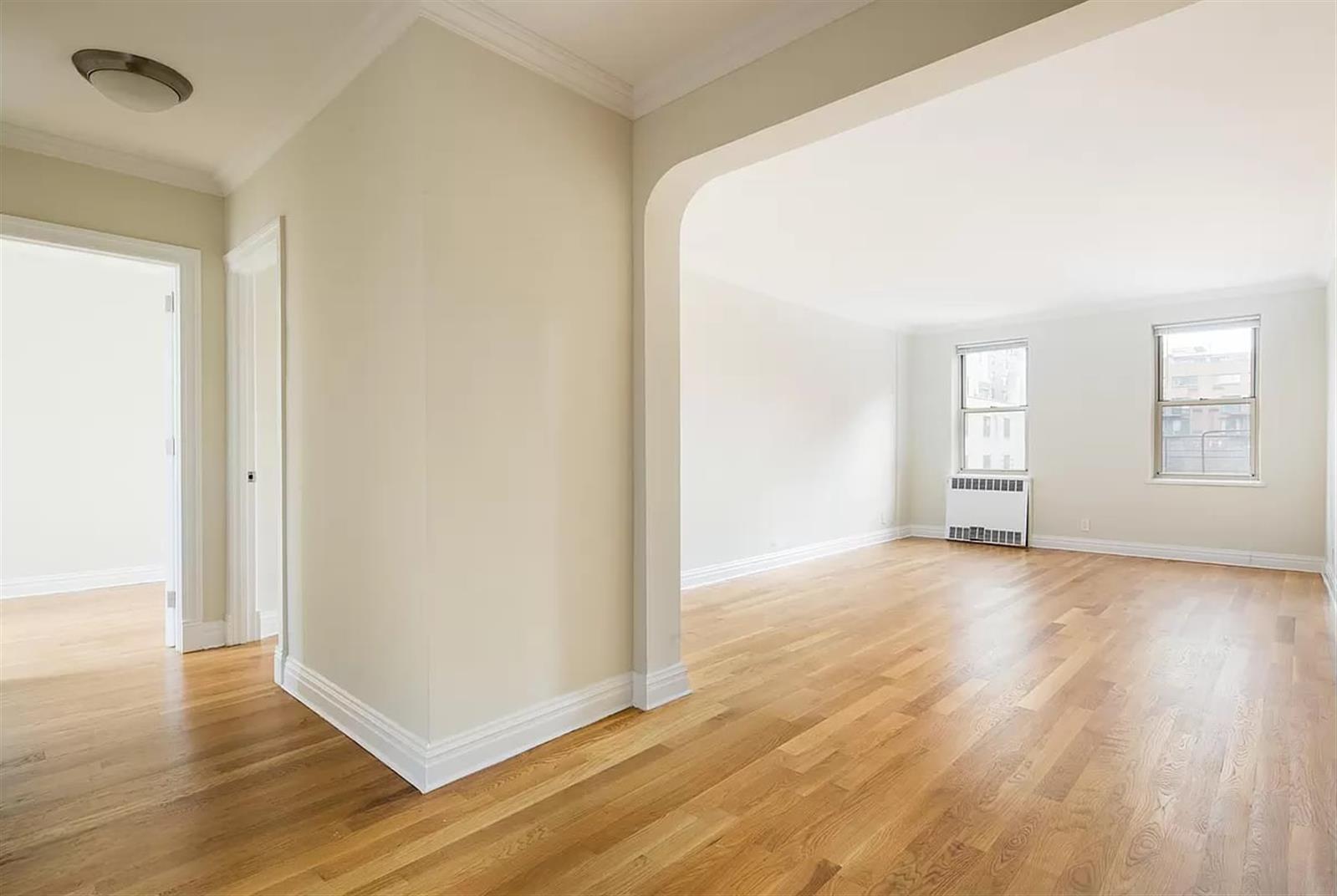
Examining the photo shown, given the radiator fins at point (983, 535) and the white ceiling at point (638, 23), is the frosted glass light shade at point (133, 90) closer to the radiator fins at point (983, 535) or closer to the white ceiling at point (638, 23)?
the white ceiling at point (638, 23)

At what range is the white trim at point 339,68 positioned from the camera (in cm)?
221

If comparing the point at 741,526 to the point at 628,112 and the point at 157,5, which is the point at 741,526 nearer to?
the point at 628,112

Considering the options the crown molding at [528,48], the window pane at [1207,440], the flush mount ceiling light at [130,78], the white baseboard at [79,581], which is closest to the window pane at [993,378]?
the window pane at [1207,440]

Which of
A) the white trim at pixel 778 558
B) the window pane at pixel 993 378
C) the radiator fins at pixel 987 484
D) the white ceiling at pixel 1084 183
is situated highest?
the white ceiling at pixel 1084 183

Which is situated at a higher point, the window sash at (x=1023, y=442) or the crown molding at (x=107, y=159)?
the crown molding at (x=107, y=159)

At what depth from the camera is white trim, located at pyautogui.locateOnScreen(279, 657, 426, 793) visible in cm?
221

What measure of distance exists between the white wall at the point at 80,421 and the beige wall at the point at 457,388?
3.21m

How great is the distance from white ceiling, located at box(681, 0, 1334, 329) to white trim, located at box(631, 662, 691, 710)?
2562 mm

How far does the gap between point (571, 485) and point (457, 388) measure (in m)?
0.61

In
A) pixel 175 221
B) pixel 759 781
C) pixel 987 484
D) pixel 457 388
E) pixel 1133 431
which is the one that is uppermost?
pixel 175 221

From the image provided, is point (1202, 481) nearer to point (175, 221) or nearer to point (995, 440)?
point (995, 440)

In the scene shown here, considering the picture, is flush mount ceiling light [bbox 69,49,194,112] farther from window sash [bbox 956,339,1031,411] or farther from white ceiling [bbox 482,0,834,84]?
window sash [bbox 956,339,1031,411]

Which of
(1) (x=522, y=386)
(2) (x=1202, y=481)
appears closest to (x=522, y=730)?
(1) (x=522, y=386)

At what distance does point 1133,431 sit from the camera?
268 inches
